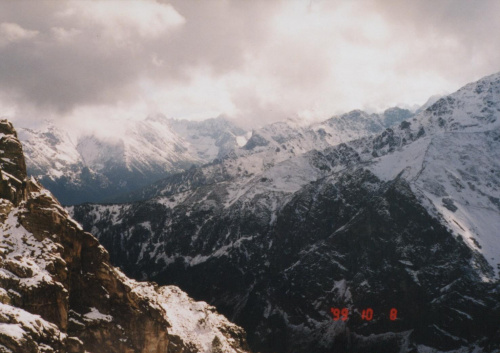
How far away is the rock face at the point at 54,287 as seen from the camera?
51.6 metres

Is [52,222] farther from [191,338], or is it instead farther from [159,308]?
[191,338]

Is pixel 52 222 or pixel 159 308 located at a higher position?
pixel 52 222

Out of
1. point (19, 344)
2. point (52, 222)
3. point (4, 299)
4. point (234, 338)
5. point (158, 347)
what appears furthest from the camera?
point (234, 338)

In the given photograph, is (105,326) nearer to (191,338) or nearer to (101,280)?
(101,280)

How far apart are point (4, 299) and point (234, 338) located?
104 metres

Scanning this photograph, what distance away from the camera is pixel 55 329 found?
53031 mm

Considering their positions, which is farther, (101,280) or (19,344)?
(101,280)

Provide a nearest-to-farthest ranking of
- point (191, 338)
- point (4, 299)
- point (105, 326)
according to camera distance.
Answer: point (4, 299) < point (105, 326) < point (191, 338)

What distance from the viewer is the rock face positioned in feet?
169

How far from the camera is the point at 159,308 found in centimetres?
9044

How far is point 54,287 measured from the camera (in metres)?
60.2

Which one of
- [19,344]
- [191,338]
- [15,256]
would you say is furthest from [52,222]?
[191,338]

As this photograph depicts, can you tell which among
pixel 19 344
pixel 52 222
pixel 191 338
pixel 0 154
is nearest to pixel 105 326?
pixel 52 222

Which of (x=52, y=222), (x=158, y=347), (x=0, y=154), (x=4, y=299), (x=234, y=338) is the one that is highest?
(x=0, y=154)
